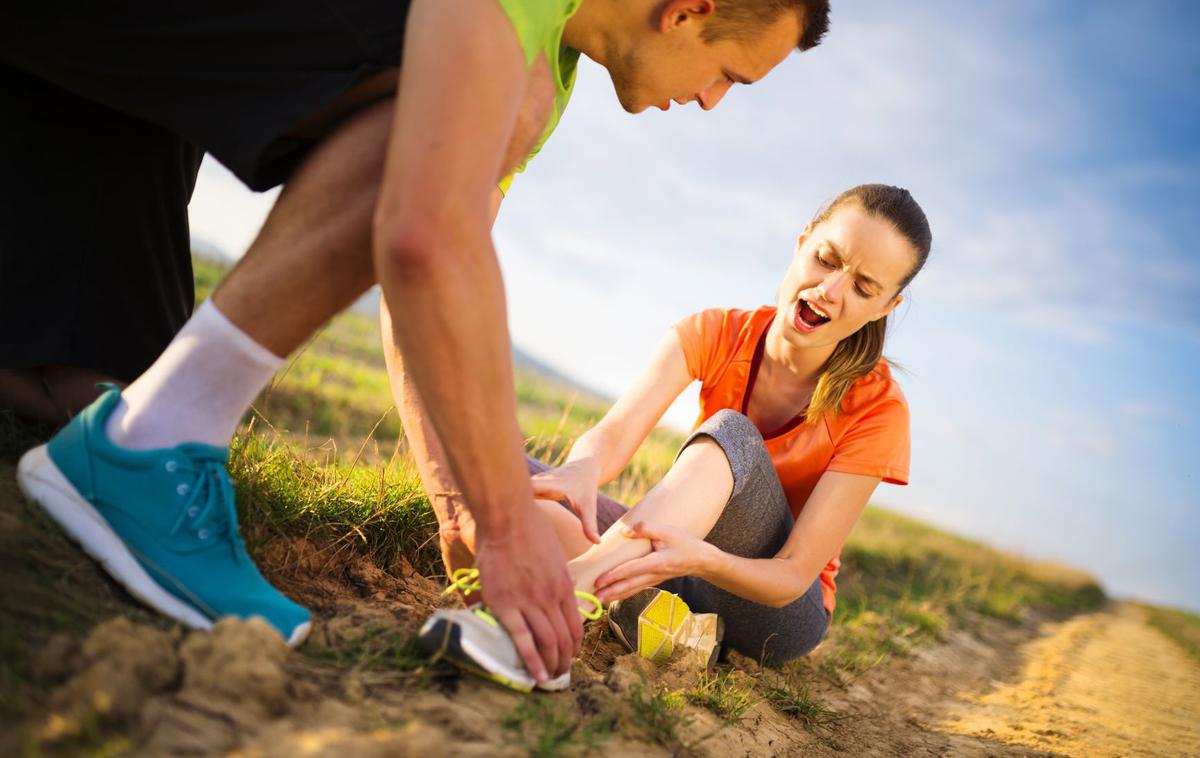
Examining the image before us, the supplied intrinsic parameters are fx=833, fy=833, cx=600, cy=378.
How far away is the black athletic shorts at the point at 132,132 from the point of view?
5.23 feet

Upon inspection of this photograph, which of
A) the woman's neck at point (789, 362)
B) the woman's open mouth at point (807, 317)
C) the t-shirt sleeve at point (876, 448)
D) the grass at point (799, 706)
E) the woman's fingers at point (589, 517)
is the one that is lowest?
the grass at point (799, 706)

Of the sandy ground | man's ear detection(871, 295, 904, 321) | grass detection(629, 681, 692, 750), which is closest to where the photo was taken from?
the sandy ground

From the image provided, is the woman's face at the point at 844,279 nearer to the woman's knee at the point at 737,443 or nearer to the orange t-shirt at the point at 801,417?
the orange t-shirt at the point at 801,417

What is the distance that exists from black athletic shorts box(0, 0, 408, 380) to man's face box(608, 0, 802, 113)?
0.68 meters

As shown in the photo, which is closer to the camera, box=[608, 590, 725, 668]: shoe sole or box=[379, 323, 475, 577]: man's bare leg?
box=[379, 323, 475, 577]: man's bare leg

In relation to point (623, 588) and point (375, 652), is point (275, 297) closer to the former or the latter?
point (375, 652)

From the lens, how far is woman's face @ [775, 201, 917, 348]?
2.65m

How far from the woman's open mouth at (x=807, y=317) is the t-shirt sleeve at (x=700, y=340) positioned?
309 millimetres

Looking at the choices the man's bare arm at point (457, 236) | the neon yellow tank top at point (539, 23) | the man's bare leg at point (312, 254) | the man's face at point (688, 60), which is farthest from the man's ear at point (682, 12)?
the man's bare leg at point (312, 254)

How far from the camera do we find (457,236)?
1368 mm

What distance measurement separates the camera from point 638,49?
210 centimetres

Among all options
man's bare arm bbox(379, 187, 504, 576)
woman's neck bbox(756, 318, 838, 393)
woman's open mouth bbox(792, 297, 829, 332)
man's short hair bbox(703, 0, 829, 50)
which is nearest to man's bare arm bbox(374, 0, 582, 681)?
man's bare arm bbox(379, 187, 504, 576)

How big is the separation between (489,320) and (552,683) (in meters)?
0.82

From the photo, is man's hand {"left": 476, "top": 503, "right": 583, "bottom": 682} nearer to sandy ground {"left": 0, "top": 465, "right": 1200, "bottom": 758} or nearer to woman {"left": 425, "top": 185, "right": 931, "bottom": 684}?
sandy ground {"left": 0, "top": 465, "right": 1200, "bottom": 758}
